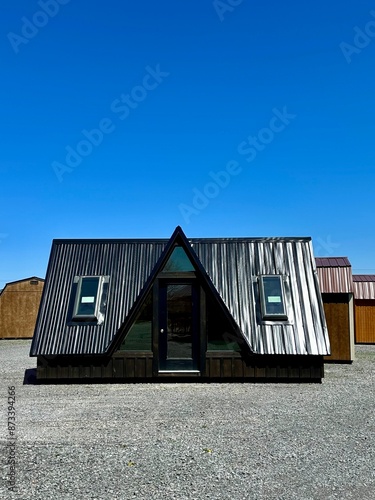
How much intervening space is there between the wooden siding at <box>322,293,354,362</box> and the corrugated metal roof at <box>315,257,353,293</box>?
0.31m

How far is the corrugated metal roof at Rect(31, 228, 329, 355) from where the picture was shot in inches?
466

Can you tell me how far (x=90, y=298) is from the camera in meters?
12.6

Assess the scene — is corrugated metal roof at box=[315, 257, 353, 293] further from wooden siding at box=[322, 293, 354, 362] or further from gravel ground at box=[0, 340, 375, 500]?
gravel ground at box=[0, 340, 375, 500]

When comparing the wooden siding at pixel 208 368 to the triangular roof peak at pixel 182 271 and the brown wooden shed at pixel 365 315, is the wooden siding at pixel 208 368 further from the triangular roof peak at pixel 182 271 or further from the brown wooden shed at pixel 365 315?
the brown wooden shed at pixel 365 315

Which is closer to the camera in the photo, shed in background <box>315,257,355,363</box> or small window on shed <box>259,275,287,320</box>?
small window on shed <box>259,275,287,320</box>

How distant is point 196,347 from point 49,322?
152 inches

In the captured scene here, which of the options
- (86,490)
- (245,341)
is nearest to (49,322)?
(245,341)

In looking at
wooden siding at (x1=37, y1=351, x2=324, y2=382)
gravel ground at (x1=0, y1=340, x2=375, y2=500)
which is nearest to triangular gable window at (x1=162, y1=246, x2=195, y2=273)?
wooden siding at (x1=37, y1=351, x2=324, y2=382)

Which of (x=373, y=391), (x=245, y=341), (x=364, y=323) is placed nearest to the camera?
(x=373, y=391)

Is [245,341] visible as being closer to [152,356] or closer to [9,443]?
[152,356]

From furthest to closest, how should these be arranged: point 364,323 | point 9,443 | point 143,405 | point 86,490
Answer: point 364,323 → point 143,405 → point 9,443 → point 86,490

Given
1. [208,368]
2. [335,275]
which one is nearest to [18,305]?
[335,275]

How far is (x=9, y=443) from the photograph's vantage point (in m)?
6.63

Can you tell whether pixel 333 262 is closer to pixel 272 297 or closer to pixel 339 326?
pixel 339 326
